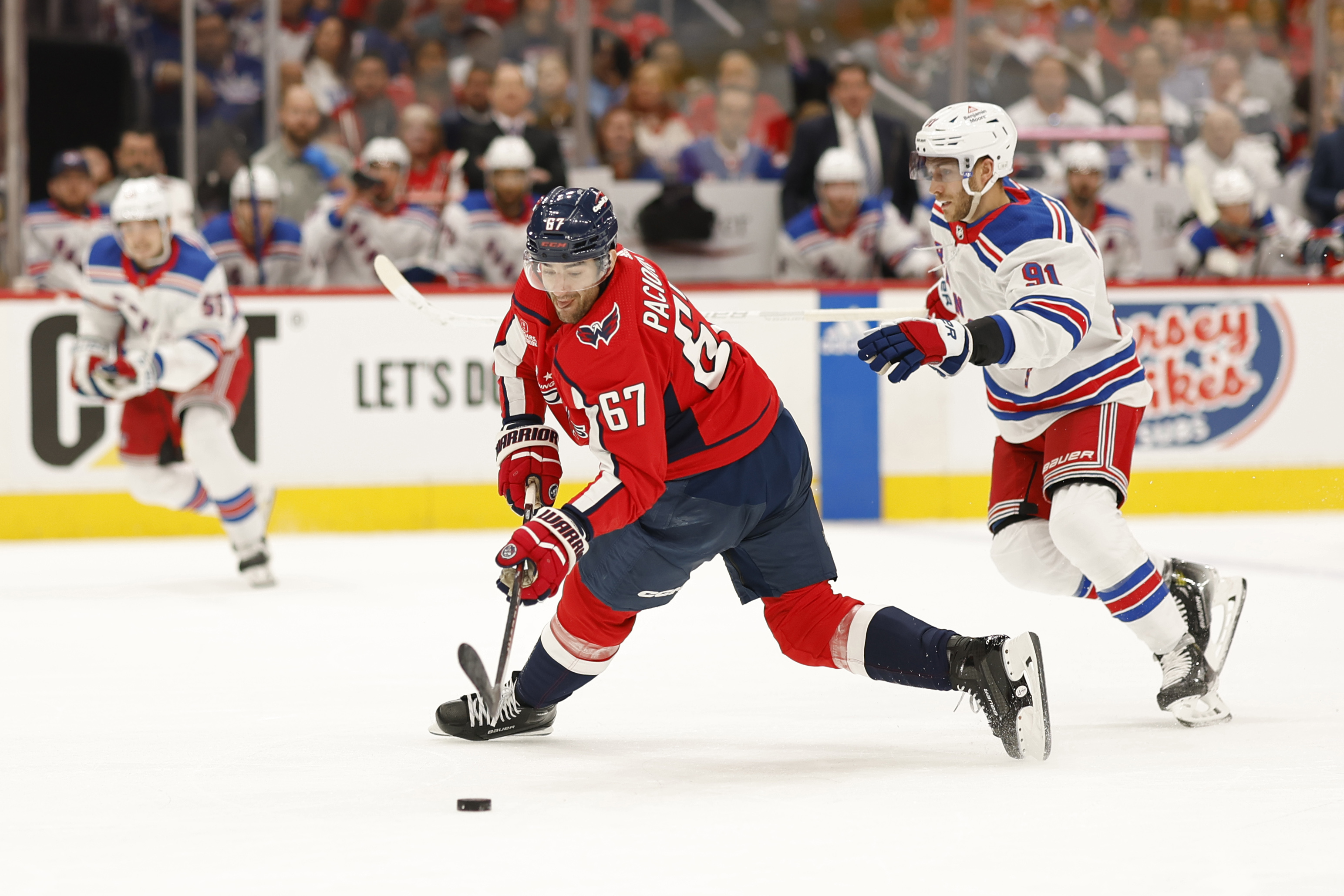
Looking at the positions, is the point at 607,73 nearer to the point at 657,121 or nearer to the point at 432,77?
the point at 657,121

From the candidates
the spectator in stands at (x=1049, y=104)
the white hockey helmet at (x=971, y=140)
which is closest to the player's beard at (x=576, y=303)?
the white hockey helmet at (x=971, y=140)

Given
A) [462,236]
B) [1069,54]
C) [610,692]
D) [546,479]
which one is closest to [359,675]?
[610,692]

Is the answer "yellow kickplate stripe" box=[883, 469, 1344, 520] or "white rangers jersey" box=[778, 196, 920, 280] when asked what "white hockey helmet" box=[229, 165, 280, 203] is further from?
"yellow kickplate stripe" box=[883, 469, 1344, 520]

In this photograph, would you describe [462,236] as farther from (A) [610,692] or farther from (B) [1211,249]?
(A) [610,692]

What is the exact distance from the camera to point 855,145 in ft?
24.4

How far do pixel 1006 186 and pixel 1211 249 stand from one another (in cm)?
451

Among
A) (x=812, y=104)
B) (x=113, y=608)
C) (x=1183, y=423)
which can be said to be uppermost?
(x=812, y=104)

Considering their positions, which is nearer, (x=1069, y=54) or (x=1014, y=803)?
(x=1014, y=803)

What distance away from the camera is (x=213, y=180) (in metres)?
7.50

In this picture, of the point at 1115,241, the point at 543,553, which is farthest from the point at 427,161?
the point at 543,553

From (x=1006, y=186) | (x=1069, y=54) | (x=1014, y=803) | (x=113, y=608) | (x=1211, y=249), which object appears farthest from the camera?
(x=1069, y=54)

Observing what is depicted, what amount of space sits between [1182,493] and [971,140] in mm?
4162

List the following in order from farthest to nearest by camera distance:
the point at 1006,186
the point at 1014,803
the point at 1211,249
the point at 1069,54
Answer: the point at 1069,54, the point at 1211,249, the point at 1006,186, the point at 1014,803

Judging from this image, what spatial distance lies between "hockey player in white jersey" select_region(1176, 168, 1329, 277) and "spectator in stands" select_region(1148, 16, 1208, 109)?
3.40 feet
